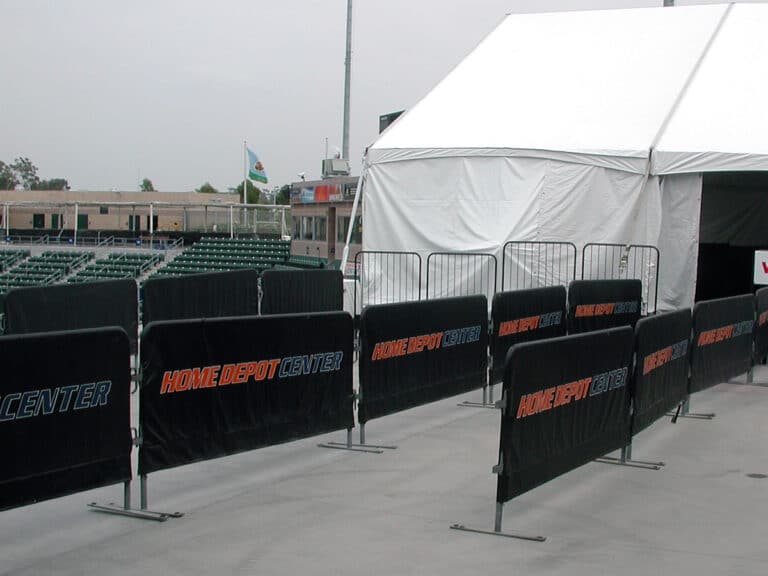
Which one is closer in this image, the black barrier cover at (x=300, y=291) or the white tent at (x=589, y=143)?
the black barrier cover at (x=300, y=291)

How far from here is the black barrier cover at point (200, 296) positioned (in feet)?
40.4

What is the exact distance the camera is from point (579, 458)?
7.13m

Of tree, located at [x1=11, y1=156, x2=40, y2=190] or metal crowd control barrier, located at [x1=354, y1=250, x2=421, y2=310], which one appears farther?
tree, located at [x1=11, y1=156, x2=40, y2=190]

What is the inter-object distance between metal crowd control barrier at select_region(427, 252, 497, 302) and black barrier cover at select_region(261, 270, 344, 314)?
283 cm

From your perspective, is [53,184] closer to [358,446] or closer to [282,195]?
[282,195]

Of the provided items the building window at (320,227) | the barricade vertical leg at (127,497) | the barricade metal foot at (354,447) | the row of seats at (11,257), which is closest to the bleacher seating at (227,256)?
the building window at (320,227)

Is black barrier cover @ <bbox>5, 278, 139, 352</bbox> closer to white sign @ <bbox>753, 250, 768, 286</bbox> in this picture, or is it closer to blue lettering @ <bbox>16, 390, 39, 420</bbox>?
blue lettering @ <bbox>16, 390, 39, 420</bbox>

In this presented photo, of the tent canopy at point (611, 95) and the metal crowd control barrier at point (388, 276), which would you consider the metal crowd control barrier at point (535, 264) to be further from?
the metal crowd control barrier at point (388, 276)

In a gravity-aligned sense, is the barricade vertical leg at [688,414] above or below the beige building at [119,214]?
below

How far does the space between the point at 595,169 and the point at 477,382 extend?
7.72 m

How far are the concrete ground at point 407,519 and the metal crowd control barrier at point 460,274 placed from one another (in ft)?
27.3

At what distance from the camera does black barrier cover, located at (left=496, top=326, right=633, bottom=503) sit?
243 inches

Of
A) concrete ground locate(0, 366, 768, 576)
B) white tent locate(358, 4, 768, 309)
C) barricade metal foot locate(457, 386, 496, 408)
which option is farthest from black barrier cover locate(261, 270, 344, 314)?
concrete ground locate(0, 366, 768, 576)

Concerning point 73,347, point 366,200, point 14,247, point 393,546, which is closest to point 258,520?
point 393,546
